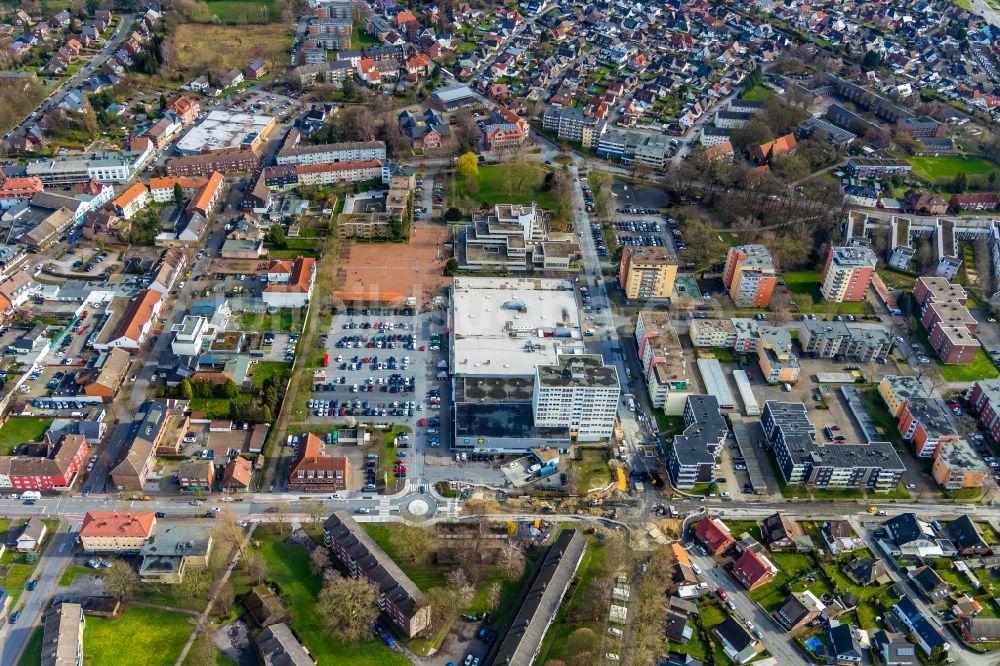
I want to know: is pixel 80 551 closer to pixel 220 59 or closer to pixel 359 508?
pixel 359 508

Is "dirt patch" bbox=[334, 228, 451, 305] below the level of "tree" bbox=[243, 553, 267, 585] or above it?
above

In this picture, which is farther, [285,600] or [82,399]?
[82,399]

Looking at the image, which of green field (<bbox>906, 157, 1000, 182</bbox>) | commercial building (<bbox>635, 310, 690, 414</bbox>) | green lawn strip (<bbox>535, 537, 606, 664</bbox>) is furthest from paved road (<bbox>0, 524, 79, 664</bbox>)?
green field (<bbox>906, 157, 1000, 182</bbox>)

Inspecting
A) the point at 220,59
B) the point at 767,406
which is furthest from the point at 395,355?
the point at 220,59

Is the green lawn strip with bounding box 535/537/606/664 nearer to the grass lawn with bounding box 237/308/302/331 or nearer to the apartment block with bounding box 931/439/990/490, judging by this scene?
the apartment block with bounding box 931/439/990/490

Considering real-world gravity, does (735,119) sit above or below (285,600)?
above

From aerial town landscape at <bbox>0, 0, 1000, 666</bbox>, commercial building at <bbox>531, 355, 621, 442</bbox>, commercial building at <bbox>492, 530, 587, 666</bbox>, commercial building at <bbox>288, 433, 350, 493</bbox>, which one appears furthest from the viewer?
commercial building at <bbox>531, 355, 621, 442</bbox>

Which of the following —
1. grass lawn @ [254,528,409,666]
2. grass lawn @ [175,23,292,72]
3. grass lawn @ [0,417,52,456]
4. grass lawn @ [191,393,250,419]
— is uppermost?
grass lawn @ [175,23,292,72]
